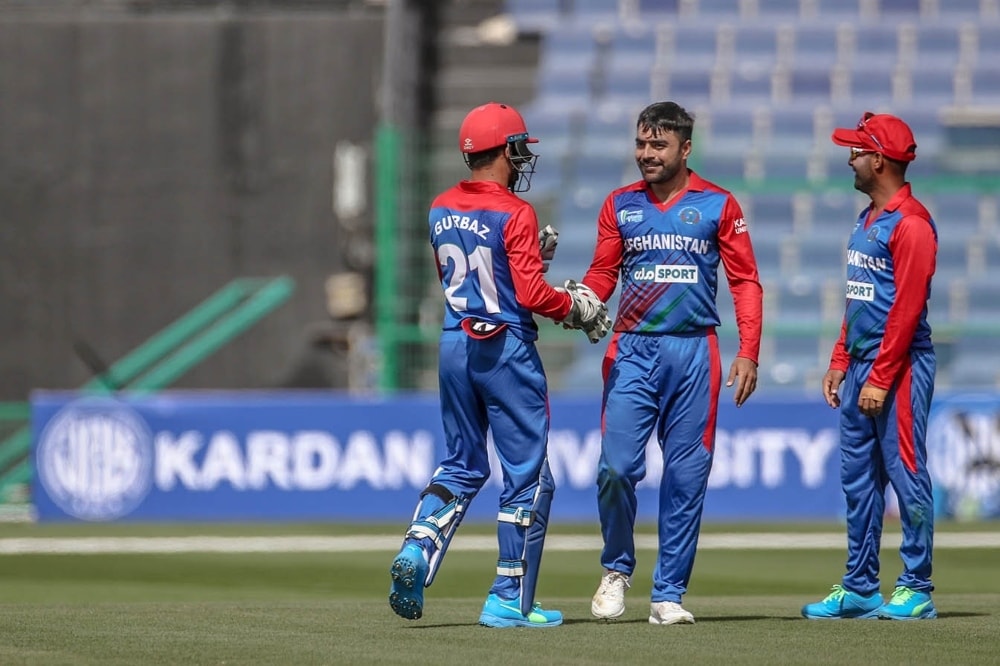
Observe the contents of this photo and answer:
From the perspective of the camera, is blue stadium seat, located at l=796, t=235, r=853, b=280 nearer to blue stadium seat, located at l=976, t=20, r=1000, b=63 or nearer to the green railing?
blue stadium seat, located at l=976, t=20, r=1000, b=63

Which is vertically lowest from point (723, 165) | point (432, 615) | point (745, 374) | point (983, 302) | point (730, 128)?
point (432, 615)

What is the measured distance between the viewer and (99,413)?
50.3ft

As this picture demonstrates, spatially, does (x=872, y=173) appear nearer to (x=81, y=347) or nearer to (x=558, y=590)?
(x=558, y=590)

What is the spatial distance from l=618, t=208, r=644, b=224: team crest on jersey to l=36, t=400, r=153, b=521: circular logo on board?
8669mm

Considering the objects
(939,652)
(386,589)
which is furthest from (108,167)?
(939,652)

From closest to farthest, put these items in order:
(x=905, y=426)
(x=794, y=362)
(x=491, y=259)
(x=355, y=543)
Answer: (x=491, y=259), (x=905, y=426), (x=355, y=543), (x=794, y=362)

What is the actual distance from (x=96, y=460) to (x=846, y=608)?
357 inches

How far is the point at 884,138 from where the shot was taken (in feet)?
25.1

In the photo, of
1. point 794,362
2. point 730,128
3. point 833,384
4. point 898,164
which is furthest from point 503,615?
point 730,128

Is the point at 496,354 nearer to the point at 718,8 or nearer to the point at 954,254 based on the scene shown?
the point at 954,254

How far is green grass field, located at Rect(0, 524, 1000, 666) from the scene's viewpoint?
6.21 meters

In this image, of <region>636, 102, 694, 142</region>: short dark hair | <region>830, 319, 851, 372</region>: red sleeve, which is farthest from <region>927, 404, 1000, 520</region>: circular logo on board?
<region>636, 102, 694, 142</region>: short dark hair

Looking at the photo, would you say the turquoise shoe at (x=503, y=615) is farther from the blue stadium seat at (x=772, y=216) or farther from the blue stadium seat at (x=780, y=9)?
the blue stadium seat at (x=780, y=9)

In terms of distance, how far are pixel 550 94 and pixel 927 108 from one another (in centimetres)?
420
